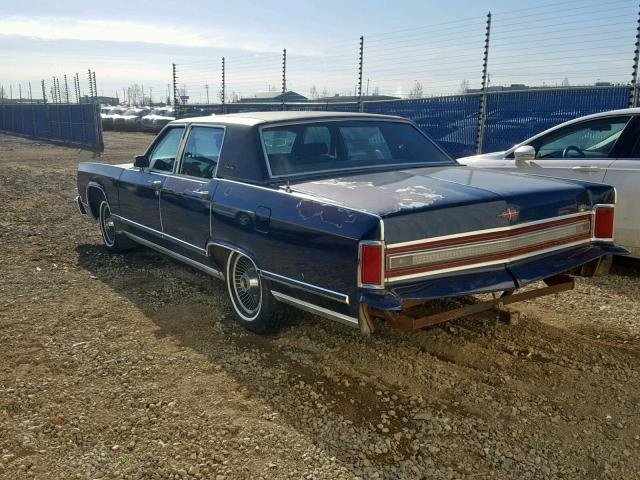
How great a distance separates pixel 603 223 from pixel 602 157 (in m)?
1.92

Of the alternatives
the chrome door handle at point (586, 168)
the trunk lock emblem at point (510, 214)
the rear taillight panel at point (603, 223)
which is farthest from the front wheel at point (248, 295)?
the chrome door handle at point (586, 168)

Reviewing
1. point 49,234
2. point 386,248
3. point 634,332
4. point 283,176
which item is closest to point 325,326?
point 283,176

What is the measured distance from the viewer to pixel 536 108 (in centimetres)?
971

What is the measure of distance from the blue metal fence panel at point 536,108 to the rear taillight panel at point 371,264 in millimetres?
7385

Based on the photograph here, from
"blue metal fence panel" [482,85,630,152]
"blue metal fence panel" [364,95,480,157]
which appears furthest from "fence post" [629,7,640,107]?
"blue metal fence panel" [364,95,480,157]

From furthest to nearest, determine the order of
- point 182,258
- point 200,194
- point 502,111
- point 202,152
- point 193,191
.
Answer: point 502,111
point 182,258
point 202,152
point 193,191
point 200,194

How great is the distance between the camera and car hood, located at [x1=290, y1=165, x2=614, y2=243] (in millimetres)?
3141

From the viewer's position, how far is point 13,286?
213 inches

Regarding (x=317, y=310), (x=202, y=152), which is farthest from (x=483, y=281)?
(x=202, y=152)

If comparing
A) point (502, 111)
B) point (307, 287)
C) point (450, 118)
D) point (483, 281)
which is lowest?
point (307, 287)

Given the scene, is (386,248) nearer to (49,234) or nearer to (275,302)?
(275,302)

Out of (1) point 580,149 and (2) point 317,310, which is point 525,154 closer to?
(1) point 580,149

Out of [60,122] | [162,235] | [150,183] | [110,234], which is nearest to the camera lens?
[162,235]

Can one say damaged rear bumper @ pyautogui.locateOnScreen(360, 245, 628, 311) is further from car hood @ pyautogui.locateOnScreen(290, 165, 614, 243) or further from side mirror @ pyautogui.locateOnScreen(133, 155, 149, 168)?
side mirror @ pyautogui.locateOnScreen(133, 155, 149, 168)
